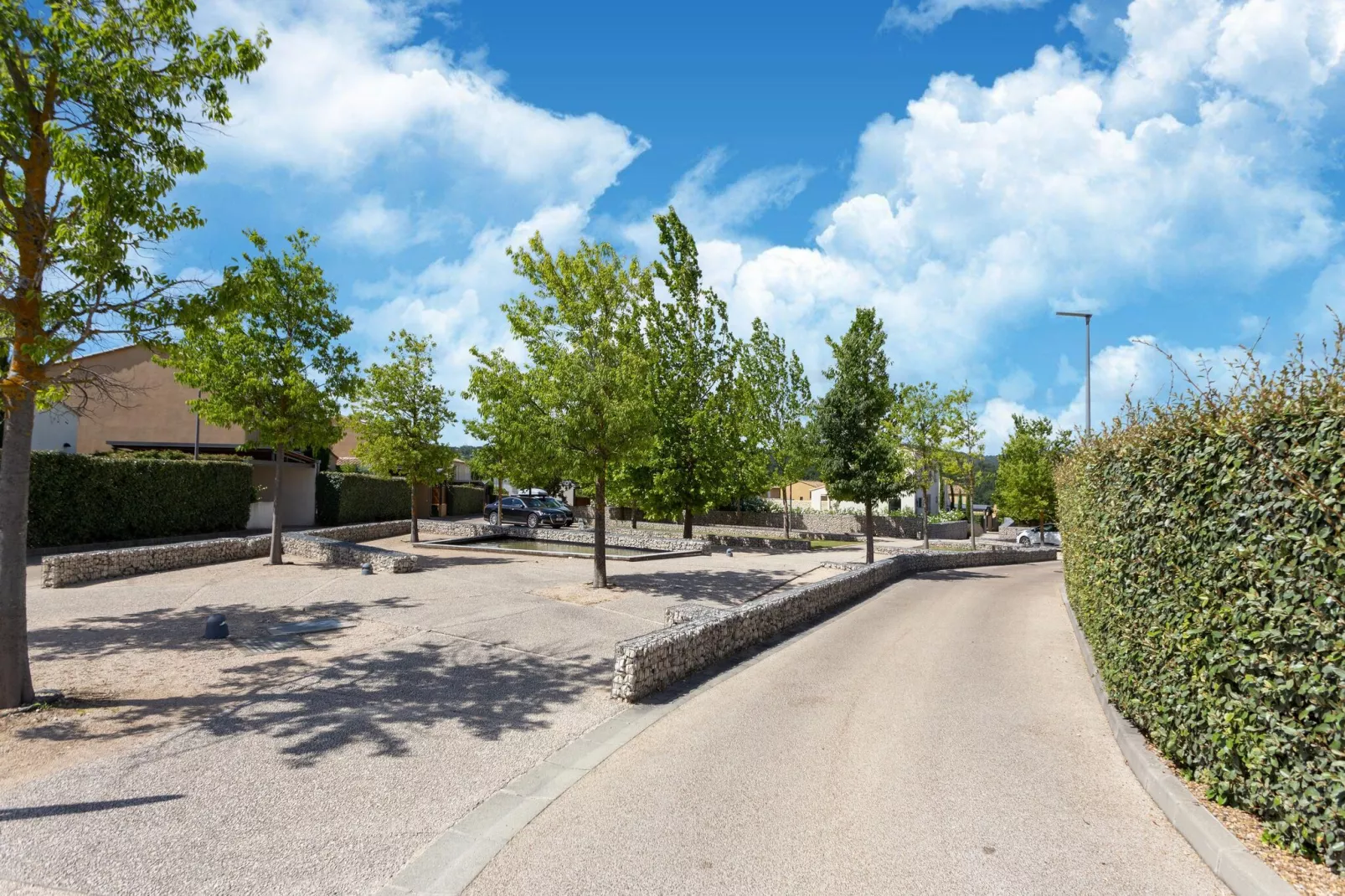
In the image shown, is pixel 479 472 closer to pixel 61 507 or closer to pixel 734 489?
pixel 734 489

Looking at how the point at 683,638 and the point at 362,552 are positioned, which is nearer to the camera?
the point at 683,638

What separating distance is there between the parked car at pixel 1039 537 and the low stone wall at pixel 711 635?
83.5ft

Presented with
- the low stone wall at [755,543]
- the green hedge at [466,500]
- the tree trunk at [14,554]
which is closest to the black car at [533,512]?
the low stone wall at [755,543]

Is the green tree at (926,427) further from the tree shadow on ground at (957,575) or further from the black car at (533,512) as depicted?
the black car at (533,512)

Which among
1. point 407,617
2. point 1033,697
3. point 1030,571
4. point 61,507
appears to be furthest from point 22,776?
point 1030,571

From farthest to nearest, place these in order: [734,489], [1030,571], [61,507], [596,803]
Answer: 1. [734,489]
2. [1030,571]
3. [61,507]
4. [596,803]

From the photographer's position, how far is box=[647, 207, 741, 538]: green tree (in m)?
26.8

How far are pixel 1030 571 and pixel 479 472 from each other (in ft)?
71.3

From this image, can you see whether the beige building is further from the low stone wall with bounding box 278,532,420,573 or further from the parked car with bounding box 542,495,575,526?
the low stone wall with bounding box 278,532,420,573

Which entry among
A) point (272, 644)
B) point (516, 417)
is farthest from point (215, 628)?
point (516, 417)

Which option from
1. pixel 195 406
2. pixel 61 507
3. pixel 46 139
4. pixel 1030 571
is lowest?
pixel 1030 571

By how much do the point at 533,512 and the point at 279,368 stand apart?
19192 mm

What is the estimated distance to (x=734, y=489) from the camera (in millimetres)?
28719

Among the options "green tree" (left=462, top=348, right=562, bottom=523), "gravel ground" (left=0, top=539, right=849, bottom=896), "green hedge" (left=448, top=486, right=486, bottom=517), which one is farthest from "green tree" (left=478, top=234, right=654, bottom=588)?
"green hedge" (left=448, top=486, right=486, bottom=517)
